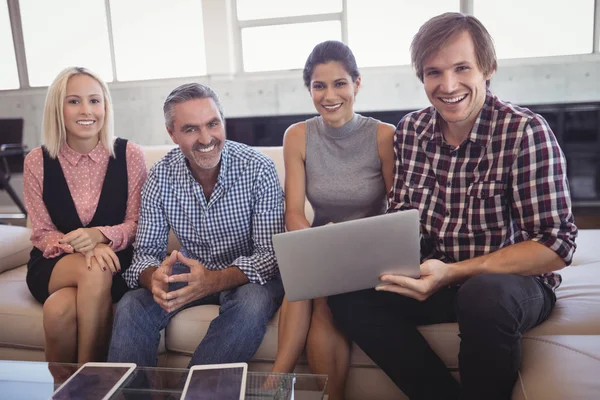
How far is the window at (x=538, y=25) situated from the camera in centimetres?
382

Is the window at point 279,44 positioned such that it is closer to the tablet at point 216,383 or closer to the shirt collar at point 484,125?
the shirt collar at point 484,125

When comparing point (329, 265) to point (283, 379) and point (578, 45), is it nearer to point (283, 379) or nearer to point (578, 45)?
point (283, 379)

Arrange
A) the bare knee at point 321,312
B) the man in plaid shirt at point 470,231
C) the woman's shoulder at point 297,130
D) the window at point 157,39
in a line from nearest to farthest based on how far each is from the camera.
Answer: the man in plaid shirt at point 470,231
the bare knee at point 321,312
the woman's shoulder at point 297,130
the window at point 157,39

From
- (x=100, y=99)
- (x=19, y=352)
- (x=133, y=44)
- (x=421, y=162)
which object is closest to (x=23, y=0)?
(x=133, y=44)

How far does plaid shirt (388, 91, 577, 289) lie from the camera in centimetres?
119

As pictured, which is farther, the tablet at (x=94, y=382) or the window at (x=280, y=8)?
the window at (x=280, y=8)

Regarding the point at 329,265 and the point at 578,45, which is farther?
the point at 578,45

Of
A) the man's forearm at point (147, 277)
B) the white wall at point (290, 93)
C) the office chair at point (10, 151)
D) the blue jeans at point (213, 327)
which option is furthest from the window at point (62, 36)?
the blue jeans at point (213, 327)

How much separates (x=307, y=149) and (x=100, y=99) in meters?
0.74

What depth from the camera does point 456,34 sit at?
4.08 ft

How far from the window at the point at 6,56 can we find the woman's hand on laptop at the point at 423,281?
4.94 meters

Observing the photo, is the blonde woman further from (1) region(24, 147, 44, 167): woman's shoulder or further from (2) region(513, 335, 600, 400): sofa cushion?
(2) region(513, 335, 600, 400): sofa cushion

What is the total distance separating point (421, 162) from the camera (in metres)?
1.42

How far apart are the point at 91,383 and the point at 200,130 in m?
0.77
